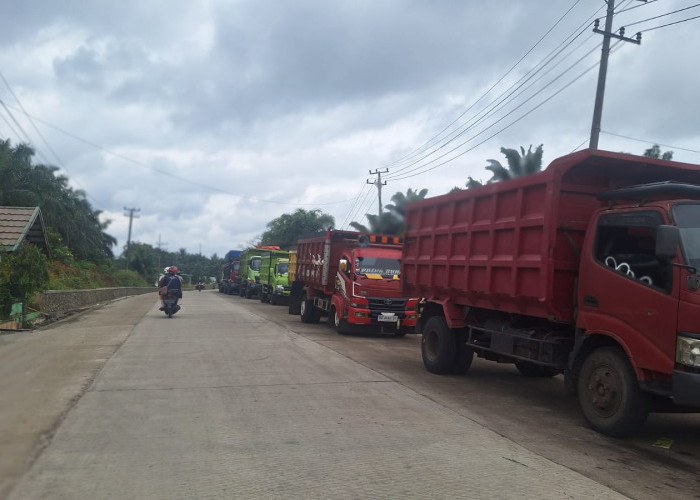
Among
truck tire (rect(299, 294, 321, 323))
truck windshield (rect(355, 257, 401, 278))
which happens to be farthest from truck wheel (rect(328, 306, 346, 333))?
truck tire (rect(299, 294, 321, 323))

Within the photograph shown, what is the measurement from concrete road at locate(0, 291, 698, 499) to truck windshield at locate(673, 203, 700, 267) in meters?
1.94

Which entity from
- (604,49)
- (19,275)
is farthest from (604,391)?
(604,49)

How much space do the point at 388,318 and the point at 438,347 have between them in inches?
198

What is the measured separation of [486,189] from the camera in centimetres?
832

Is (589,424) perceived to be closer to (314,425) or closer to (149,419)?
(314,425)

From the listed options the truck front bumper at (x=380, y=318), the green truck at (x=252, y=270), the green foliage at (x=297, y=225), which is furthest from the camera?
the green foliage at (x=297, y=225)

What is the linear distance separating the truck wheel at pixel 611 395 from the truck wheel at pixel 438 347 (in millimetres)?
3040

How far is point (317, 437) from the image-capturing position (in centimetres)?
566

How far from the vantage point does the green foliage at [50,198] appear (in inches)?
1077

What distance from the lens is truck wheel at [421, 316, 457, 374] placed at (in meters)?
9.46

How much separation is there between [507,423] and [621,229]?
249 cm

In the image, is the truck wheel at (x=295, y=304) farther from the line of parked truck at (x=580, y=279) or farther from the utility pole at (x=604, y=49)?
the utility pole at (x=604, y=49)

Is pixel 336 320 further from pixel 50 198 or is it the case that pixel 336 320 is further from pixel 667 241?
pixel 50 198

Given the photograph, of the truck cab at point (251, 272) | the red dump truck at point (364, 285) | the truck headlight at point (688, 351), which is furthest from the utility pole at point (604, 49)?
the truck cab at point (251, 272)
